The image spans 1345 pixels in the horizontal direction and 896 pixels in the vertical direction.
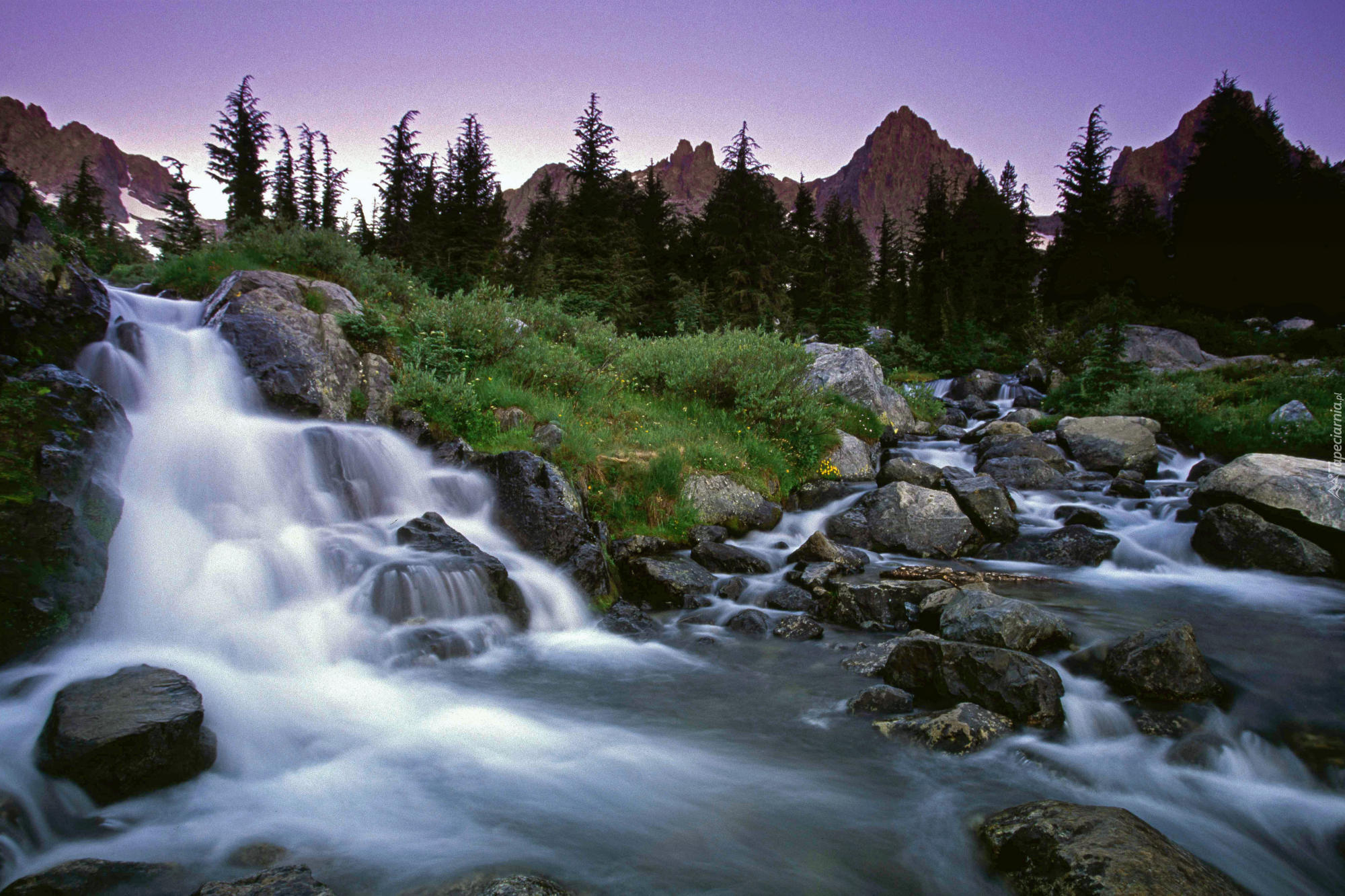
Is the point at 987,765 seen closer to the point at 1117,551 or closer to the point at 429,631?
the point at 429,631

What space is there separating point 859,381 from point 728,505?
321 inches

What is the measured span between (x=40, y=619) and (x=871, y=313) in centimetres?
4630

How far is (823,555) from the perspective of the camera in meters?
9.32

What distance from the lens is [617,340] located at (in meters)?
14.9

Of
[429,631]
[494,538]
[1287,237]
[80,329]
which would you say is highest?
[1287,237]

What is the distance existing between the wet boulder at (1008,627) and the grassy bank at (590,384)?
4.35 meters

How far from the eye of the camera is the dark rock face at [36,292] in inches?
266

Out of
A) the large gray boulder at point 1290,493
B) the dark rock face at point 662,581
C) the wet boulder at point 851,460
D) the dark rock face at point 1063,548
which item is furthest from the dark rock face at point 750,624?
the large gray boulder at point 1290,493

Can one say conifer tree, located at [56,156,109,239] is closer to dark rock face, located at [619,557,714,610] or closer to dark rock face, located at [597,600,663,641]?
dark rock face, located at [619,557,714,610]

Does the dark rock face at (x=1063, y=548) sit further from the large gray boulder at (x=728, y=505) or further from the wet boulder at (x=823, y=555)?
the large gray boulder at (x=728, y=505)

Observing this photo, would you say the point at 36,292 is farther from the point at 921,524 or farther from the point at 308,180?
the point at 308,180

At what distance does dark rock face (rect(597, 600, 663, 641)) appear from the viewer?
7.37m

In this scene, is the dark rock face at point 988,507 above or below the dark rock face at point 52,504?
below

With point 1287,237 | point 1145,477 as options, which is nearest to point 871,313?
point 1287,237
